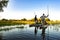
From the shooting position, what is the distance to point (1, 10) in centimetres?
4700

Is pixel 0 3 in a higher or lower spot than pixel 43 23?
higher

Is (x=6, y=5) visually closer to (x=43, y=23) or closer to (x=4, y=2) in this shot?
(x=4, y=2)

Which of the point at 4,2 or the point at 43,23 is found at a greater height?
the point at 4,2

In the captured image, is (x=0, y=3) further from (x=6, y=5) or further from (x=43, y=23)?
(x=43, y=23)

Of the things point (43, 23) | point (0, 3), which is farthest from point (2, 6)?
point (43, 23)

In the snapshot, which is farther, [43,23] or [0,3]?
[0,3]

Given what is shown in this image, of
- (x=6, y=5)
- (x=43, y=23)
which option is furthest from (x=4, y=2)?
(x=43, y=23)

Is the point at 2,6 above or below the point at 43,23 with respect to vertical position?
above

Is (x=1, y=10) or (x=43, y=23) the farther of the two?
(x=1, y=10)

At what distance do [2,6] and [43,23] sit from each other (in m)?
26.2

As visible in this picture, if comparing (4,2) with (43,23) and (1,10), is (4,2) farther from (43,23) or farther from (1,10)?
(43,23)

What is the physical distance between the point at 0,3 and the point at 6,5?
2.04 metres

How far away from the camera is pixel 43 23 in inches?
915

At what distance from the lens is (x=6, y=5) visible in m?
47.5
